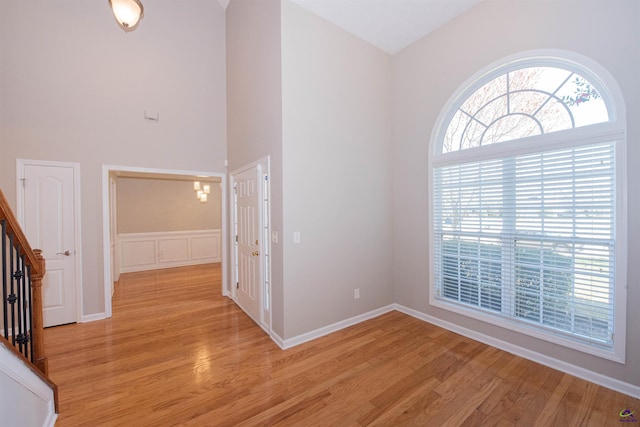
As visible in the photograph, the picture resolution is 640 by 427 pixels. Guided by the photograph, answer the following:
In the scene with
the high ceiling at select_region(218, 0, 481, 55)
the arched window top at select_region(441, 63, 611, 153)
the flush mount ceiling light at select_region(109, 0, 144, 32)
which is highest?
the high ceiling at select_region(218, 0, 481, 55)

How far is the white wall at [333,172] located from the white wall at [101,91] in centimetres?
216

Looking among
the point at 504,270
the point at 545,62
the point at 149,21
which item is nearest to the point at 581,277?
the point at 504,270

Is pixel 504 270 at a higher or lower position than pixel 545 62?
lower

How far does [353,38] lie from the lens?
3.33 m

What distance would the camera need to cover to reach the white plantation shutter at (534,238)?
218cm

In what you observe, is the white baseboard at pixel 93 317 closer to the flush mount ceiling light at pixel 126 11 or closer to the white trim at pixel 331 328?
the white trim at pixel 331 328

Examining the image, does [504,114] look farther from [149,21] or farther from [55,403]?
[149,21]

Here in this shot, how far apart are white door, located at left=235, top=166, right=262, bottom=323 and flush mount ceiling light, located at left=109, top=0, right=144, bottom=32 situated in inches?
66.1

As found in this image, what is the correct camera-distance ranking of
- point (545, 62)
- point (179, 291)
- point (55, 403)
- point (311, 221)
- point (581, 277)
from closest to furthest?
point (55, 403) < point (581, 277) < point (545, 62) < point (311, 221) < point (179, 291)

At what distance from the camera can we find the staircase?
1346 millimetres

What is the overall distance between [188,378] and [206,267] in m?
4.75

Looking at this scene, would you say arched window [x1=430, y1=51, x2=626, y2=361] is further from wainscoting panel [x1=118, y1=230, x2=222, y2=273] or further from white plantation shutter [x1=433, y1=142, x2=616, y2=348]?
wainscoting panel [x1=118, y1=230, x2=222, y2=273]

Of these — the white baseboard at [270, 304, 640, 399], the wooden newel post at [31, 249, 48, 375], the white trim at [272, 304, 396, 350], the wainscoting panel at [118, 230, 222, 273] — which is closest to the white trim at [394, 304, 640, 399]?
the white baseboard at [270, 304, 640, 399]

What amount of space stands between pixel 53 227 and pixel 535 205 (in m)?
5.60
